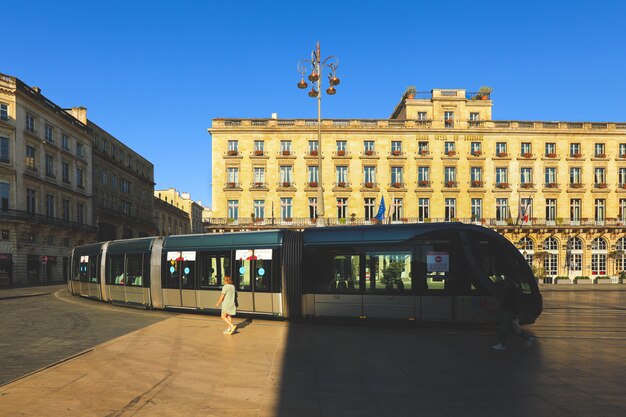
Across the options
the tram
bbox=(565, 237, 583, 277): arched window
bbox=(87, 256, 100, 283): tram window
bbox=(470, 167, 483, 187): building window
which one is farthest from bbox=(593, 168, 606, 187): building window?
bbox=(87, 256, 100, 283): tram window

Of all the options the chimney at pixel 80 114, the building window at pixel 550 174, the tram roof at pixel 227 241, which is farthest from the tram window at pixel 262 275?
the chimney at pixel 80 114

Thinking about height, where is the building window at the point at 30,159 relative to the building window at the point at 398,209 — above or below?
above

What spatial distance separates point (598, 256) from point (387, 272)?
4721 cm

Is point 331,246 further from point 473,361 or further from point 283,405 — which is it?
point 283,405

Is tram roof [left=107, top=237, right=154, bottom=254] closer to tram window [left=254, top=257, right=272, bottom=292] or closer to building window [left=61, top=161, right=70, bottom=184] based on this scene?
tram window [left=254, top=257, right=272, bottom=292]

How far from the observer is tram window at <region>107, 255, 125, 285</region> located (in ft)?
58.3

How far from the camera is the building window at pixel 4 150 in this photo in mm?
39656

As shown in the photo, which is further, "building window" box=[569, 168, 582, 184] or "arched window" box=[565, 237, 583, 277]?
"building window" box=[569, 168, 582, 184]

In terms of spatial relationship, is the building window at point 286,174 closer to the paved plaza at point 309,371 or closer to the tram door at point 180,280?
the tram door at point 180,280

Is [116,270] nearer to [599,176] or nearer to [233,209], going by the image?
[233,209]

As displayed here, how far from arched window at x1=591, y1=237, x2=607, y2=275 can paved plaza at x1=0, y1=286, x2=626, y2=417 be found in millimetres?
42517

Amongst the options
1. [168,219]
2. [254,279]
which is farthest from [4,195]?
[168,219]

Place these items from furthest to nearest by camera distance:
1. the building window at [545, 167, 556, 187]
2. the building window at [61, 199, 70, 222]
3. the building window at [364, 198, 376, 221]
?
the building window at [545, 167, 556, 187] < the building window at [61, 199, 70, 222] < the building window at [364, 198, 376, 221]

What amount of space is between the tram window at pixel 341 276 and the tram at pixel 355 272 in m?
0.03
